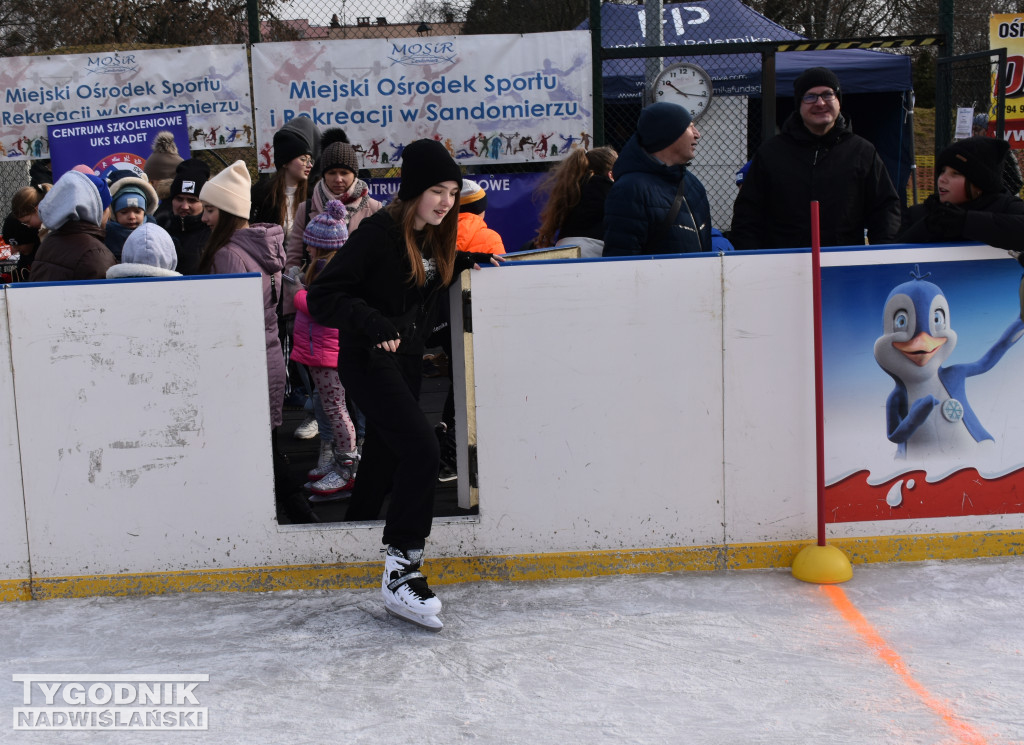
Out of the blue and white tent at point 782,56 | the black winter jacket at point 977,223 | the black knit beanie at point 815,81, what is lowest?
the black winter jacket at point 977,223

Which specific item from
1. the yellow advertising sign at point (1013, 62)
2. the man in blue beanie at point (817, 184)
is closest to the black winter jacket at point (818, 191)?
the man in blue beanie at point (817, 184)

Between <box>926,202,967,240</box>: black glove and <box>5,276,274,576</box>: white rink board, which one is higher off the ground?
<box>926,202,967,240</box>: black glove

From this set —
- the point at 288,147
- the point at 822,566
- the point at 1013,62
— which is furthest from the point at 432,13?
the point at 1013,62

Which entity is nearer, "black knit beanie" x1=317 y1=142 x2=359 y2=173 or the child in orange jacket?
the child in orange jacket

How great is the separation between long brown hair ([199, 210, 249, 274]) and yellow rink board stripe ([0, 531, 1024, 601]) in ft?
4.62

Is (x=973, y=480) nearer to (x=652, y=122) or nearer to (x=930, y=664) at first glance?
(x=930, y=664)

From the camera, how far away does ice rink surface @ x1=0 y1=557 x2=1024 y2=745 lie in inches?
117

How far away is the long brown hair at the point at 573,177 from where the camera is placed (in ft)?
17.3

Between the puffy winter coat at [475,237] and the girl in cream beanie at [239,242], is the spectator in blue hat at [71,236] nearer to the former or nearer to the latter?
the girl in cream beanie at [239,242]

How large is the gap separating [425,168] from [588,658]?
181 centimetres

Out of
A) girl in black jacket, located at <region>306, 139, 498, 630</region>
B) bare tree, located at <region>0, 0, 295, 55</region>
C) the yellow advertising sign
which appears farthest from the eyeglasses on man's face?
bare tree, located at <region>0, 0, 295, 55</region>

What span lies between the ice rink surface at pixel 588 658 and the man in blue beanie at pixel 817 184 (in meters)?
1.53

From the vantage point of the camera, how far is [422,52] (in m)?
6.69

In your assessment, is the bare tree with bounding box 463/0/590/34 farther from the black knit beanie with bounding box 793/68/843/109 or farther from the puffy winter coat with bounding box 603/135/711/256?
the puffy winter coat with bounding box 603/135/711/256
